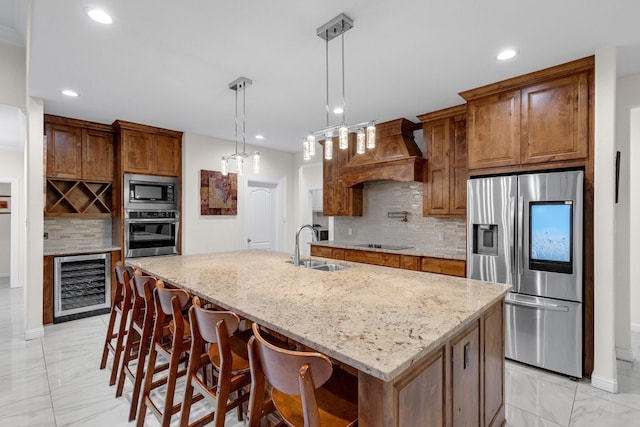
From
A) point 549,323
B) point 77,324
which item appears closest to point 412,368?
point 549,323

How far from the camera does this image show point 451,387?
4.70 feet

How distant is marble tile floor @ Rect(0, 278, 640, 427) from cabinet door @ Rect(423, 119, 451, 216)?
6.18ft

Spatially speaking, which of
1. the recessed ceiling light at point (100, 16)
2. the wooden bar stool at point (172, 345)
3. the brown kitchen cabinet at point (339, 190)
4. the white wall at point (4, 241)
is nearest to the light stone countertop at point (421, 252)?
the brown kitchen cabinet at point (339, 190)

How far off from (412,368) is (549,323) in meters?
2.18

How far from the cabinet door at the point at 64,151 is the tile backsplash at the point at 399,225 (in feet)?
12.6

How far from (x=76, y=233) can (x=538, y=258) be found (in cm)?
560

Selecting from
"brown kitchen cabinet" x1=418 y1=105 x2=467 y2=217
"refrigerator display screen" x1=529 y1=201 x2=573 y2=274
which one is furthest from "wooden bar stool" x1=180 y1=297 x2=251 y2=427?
"brown kitchen cabinet" x1=418 y1=105 x2=467 y2=217

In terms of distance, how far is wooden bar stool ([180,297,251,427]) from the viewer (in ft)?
4.74

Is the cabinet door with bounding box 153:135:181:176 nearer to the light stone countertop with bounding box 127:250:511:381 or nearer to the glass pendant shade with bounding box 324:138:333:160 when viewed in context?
the light stone countertop with bounding box 127:250:511:381

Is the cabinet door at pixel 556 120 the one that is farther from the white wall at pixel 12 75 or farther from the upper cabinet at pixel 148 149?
the white wall at pixel 12 75

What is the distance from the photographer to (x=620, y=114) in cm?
296

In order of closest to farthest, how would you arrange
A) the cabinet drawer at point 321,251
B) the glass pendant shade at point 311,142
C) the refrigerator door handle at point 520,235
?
the glass pendant shade at point 311,142 < the refrigerator door handle at point 520,235 < the cabinet drawer at point 321,251

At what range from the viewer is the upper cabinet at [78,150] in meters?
4.15

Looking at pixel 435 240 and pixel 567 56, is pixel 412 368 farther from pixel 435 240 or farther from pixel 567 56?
pixel 435 240
